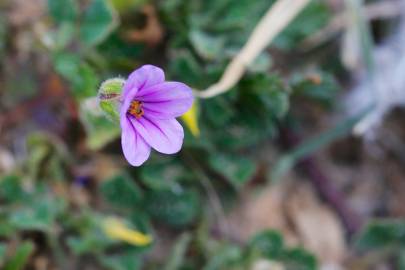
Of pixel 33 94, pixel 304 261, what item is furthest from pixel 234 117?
pixel 33 94

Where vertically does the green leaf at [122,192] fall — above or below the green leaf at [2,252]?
above

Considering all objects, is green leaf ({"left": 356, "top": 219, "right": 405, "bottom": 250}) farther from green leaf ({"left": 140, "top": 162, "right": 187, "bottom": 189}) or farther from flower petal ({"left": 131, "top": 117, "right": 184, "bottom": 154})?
flower petal ({"left": 131, "top": 117, "right": 184, "bottom": 154})

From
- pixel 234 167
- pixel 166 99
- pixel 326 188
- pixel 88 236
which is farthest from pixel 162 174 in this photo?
pixel 326 188

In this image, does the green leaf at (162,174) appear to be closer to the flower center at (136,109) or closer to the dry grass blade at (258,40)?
the dry grass blade at (258,40)

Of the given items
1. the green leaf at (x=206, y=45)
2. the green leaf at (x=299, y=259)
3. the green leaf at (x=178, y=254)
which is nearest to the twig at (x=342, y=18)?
the green leaf at (x=206, y=45)

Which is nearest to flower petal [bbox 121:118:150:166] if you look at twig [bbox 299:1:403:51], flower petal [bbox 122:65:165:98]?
flower petal [bbox 122:65:165:98]

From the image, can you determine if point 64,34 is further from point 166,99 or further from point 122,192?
point 166,99
